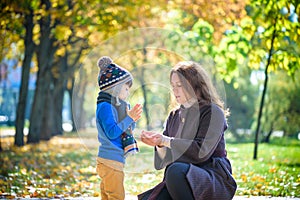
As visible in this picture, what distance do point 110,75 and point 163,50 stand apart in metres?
1.74

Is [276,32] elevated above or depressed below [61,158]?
above

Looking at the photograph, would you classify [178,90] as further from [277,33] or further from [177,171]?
Answer: [277,33]

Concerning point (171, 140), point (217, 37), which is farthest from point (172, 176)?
point (217, 37)

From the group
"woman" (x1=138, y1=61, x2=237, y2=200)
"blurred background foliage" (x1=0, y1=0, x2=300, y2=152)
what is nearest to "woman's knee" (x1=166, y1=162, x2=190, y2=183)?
"woman" (x1=138, y1=61, x2=237, y2=200)

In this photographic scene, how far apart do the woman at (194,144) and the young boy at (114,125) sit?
0.33 meters

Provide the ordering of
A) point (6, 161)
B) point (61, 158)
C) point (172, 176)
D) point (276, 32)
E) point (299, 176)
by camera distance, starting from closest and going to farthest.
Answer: point (172, 176) → point (299, 176) → point (276, 32) → point (6, 161) → point (61, 158)

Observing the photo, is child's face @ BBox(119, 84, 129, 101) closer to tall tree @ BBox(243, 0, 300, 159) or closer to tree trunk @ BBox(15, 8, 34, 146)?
tall tree @ BBox(243, 0, 300, 159)

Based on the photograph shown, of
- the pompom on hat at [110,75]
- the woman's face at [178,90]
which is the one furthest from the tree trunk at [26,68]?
the woman's face at [178,90]

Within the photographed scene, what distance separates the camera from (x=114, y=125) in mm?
5586

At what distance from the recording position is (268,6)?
40.1ft

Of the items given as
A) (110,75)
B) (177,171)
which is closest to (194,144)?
(177,171)

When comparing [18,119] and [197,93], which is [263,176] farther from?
[18,119]

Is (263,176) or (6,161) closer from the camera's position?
(263,176)

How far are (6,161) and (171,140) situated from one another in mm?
8822
